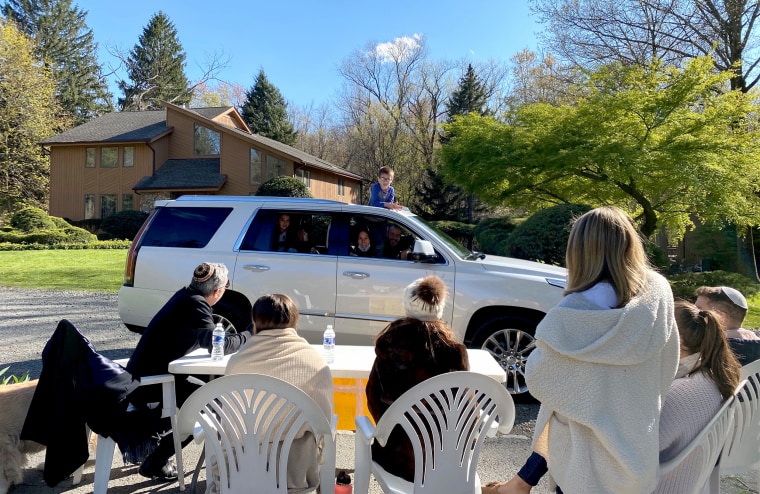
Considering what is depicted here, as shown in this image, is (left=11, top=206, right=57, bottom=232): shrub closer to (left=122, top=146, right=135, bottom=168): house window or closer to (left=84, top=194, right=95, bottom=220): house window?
(left=84, top=194, right=95, bottom=220): house window

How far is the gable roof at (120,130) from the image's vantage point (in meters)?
30.6

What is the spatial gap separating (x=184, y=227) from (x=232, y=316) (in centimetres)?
126

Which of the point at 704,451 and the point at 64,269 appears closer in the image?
the point at 704,451

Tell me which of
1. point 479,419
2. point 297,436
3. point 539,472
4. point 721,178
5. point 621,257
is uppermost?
point 721,178

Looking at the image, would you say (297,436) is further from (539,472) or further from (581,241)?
(581,241)

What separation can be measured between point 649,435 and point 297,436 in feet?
5.37

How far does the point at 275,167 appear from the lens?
2995 cm

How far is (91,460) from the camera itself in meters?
3.77

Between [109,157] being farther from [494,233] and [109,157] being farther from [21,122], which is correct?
[494,233]

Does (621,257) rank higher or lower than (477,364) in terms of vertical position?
higher

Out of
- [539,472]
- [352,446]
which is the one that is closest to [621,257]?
[539,472]

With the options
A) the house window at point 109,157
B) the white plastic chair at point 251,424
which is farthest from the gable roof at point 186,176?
the white plastic chair at point 251,424

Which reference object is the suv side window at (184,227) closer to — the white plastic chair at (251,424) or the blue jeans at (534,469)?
the white plastic chair at (251,424)

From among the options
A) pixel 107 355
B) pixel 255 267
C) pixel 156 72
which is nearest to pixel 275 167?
pixel 107 355
